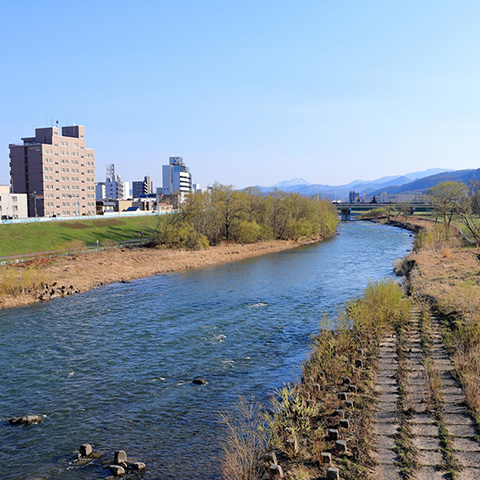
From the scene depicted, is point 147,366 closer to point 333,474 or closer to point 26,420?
point 26,420

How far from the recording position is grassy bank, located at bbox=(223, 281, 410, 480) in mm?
11406

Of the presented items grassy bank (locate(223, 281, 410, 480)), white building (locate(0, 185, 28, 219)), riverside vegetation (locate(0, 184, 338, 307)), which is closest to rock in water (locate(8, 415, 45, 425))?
grassy bank (locate(223, 281, 410, 480))

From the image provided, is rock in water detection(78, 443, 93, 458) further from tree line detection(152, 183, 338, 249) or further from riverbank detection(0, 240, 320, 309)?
tree line detection(152, 183, 338, 249)

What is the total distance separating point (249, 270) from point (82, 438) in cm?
4093

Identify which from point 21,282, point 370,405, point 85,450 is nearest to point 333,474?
point 370,405

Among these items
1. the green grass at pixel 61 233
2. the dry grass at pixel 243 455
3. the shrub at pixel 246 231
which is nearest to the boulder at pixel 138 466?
the dry grass at pixel 243 455

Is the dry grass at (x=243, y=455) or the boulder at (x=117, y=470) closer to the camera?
the dry grass at (x=243, y=455)

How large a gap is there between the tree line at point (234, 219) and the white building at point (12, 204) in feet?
162

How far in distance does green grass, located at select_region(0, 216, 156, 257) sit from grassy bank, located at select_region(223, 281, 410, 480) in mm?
52478

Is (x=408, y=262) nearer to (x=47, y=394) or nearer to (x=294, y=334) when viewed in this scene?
(x=294, y=334)

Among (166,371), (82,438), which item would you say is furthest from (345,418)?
(166,371)

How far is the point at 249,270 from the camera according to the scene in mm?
55688

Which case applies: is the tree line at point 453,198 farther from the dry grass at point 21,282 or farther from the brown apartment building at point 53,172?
the brown apartment building at point 53,172

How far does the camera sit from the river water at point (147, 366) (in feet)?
47.8
